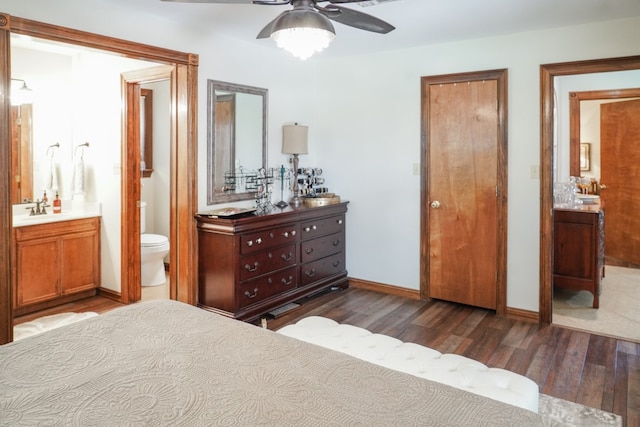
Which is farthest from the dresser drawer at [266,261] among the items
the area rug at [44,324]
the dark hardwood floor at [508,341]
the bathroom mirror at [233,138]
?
the area rug at [44,324]

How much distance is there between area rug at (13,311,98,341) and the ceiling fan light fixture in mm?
2838

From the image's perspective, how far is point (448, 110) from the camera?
4117 millimetres

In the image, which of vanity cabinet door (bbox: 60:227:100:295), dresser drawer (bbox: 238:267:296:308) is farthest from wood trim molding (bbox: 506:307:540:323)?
vanity cabinet door (bbox: 60:227:100:295)

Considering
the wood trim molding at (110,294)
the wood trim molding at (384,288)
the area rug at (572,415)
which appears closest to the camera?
the area rug at (572,415)

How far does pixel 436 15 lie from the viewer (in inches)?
128

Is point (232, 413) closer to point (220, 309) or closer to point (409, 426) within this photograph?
point (409, 426)

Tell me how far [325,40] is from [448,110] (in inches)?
93.8

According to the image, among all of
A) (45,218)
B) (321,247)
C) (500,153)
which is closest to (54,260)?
(45,218)

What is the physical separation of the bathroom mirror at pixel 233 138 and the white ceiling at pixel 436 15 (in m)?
0.51

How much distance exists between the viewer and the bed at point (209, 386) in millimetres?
1181

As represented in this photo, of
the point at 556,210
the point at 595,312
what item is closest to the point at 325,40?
the point at 556,210

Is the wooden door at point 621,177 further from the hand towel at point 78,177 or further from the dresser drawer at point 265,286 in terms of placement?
the hand towel at point 78,177

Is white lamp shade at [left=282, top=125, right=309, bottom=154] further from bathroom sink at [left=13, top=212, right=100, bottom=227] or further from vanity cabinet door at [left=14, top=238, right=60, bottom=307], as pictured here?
vanity cabinet door at [left=14, top=238, right=60, bottom=307]

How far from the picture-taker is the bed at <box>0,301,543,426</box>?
3.87 ft
